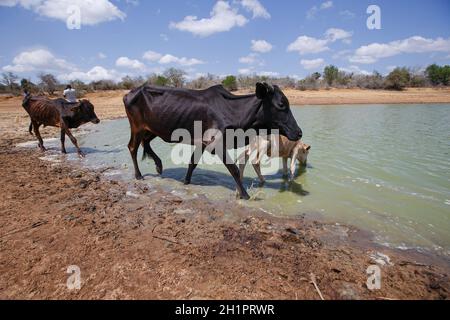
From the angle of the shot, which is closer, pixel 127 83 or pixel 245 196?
pixel 245 196

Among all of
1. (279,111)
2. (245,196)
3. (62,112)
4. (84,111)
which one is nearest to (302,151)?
(279,111)

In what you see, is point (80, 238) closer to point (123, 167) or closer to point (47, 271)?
point (47, 271)

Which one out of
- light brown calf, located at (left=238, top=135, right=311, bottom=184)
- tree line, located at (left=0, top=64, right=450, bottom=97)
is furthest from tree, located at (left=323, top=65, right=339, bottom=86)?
light brown calf, located at (left=238, top=135, right=311, bottom=184)

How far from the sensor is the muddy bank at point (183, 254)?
2564 millimetres

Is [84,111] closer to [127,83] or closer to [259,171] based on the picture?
[259,171]

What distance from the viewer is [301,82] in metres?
45.3

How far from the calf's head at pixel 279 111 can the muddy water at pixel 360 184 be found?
4.00ft

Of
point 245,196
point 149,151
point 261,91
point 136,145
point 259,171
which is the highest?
point 261,91

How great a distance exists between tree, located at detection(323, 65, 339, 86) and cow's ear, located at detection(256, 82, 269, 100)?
45.2 metres

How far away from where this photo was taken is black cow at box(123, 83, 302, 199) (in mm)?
4727

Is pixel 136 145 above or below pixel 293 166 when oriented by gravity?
above

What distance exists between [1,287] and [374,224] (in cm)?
445

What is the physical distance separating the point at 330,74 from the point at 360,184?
154ft

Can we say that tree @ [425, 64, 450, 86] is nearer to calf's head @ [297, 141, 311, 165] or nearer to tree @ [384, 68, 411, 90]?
tree @ [384, 68, 411, 90]
